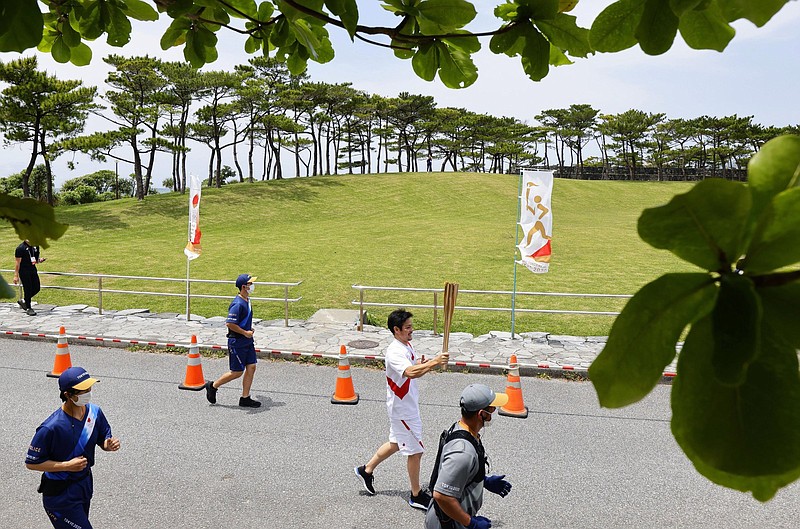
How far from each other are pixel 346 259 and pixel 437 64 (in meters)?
19.0

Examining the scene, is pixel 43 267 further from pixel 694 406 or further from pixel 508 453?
pixel 694 406

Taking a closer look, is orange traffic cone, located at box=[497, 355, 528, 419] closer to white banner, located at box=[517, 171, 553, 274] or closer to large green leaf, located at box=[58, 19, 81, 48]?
white banner, located at box=[517, 171, 553, 274]

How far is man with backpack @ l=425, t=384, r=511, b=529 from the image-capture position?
3498 mm

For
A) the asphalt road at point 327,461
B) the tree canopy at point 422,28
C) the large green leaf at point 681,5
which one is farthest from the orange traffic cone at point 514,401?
the large green leaf at point 681,5

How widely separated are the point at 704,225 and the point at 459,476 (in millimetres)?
3421

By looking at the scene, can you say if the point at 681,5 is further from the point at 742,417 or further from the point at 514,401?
the point at 514,401

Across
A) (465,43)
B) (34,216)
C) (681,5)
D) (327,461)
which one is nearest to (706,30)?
(681,5)

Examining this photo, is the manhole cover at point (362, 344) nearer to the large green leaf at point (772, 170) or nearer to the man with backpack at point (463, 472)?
the man with backpack at point (463, 472)

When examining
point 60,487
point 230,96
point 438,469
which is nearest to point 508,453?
point 438,469

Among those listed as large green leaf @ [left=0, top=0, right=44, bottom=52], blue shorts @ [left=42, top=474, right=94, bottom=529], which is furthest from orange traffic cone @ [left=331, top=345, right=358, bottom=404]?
large green leaf @ [left=0, top=0, right=44, bottom=52]

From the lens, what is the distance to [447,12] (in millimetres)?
1259

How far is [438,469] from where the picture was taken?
12.4ft

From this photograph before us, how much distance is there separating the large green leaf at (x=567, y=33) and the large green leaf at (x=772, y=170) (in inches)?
34.5

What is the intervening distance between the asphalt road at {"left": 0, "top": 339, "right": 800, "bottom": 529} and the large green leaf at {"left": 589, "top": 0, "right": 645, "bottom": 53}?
4530 millimetres
